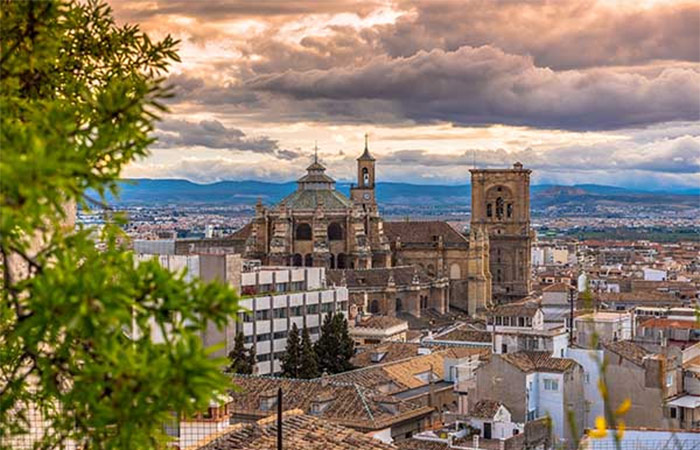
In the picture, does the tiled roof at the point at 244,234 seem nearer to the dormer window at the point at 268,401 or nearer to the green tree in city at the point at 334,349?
the green tree in city at the point at 334,349

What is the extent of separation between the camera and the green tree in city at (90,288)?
3475 millimetres

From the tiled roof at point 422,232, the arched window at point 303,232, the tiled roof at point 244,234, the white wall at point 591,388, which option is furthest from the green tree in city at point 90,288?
the tiled roof at point 422,232

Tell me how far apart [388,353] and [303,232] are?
26361mm

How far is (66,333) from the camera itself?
148 inches

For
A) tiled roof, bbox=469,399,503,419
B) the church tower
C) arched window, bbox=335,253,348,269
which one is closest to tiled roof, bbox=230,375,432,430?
tiled roof, bbox=469,399,503,419

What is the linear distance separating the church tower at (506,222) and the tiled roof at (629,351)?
46.0 meters

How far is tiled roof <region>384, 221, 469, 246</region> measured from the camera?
7256cm

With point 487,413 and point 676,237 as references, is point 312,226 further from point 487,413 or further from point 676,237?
point 676,237

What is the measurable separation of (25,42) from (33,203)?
1.20 m

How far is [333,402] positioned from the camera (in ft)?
85.9

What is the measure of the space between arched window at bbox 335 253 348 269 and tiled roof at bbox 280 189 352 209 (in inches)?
119

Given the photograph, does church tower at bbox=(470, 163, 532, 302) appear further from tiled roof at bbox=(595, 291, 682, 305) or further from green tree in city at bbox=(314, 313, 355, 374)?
green tree in city at bbox=(314, 313, 355, 374)

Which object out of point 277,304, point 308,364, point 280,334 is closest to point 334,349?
point 308,364

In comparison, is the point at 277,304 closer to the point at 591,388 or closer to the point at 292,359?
Answer: the point at 292,359
